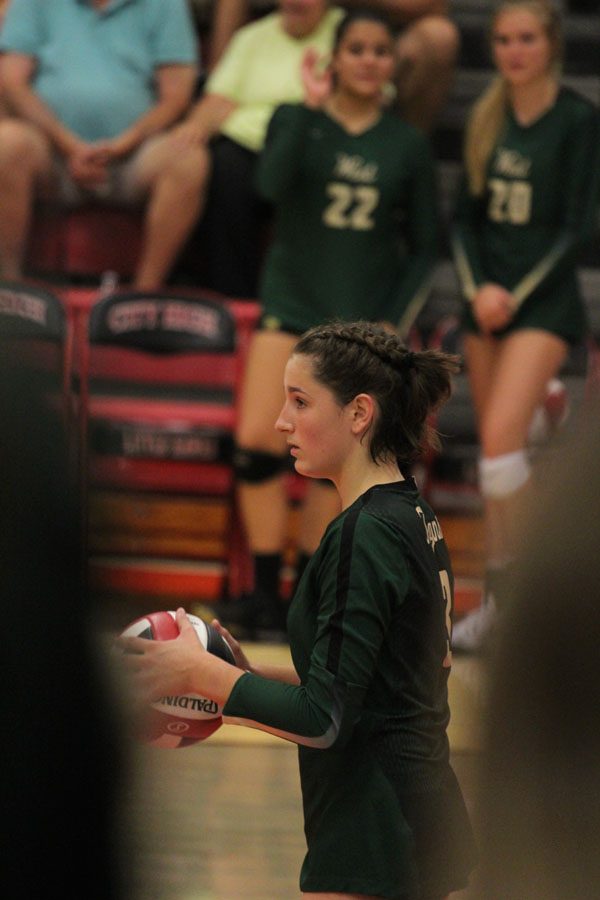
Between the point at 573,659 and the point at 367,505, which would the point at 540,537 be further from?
the point at 367,505

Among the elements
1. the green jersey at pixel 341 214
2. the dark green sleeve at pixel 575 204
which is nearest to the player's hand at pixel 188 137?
the green jersey at pixel 341 214

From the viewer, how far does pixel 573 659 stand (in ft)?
3.59

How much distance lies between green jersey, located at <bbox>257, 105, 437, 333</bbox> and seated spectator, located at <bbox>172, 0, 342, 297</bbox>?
0.64 metres

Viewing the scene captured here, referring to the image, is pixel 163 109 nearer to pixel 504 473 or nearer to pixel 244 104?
pixel 244 104

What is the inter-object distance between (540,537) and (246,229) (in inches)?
219

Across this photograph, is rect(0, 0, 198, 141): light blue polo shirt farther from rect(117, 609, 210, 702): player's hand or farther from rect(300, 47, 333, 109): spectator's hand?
rect(117, 609, 210, 702): player's hand

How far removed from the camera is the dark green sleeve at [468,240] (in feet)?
19.2

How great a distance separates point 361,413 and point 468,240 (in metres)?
3.82

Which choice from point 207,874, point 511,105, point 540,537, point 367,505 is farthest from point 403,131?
point 540,537

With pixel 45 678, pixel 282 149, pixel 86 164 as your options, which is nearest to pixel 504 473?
pixel 282 149

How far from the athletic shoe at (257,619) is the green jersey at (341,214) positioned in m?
1.11

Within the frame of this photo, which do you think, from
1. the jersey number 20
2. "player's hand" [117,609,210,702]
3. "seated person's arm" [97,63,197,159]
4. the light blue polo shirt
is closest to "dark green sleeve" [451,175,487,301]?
the jersey number 20

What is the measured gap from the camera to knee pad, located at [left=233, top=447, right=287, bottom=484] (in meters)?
5.86

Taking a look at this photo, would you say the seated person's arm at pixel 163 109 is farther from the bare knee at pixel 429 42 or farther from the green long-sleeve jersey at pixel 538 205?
the green long-sleeve jersey at pixel 538 205
